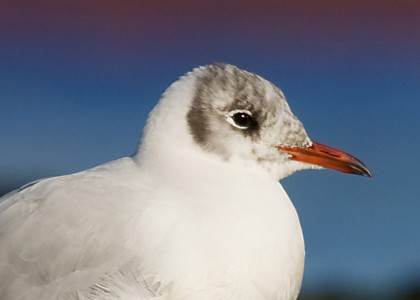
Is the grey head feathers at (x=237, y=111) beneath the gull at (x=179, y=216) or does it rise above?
above

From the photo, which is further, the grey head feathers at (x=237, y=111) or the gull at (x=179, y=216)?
the grey head feathers at (x=237, y=111)

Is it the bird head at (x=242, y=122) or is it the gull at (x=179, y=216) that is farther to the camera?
the bird head at (x=242, y=122)

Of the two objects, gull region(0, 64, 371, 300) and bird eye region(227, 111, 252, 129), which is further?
bird eye region(227, 111, 252, 129)

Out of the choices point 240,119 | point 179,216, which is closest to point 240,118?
point 240,119

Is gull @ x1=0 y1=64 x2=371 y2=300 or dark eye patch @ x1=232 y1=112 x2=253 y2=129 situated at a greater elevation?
dark eye patch @ x1=232 y1=112 x2=253 y2=129

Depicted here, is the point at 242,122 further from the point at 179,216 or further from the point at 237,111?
the point at 179,216

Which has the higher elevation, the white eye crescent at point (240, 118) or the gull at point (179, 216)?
the white eye crescent at point (240, 118)
